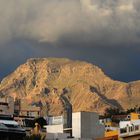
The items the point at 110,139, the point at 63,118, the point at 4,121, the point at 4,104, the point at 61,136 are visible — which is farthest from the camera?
the point at 4,104

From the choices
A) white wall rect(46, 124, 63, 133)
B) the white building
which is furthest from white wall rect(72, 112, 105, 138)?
white wall rect(46, 124, 63, 133)

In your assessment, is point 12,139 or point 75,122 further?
point 75,122

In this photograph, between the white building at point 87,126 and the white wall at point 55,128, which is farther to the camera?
the white wall at point 55,128

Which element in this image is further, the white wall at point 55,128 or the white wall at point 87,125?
the white wall at point 55,128

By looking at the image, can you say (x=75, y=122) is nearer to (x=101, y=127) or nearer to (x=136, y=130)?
(x=101, y=127)

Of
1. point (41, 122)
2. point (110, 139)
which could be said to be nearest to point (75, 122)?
point (110, 139)

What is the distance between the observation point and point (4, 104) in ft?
600

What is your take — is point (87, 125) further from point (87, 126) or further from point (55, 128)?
point (55, 128)

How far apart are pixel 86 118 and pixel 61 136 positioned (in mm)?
10924

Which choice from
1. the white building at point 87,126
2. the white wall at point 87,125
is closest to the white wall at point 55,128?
the white building at point 87,126

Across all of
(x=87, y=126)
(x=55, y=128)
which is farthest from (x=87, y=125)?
(x=55, y=128)

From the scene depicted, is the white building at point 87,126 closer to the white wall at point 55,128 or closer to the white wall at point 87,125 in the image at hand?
the white wall at point 87,125

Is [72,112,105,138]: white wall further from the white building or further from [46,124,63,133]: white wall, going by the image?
[46,124,63,133]: white wall

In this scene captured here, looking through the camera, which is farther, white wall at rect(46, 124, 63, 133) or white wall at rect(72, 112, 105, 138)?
white wall at rect(46, 124, 63, 133)
